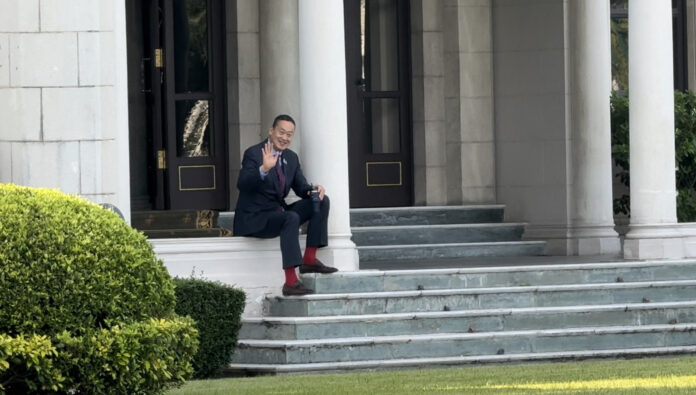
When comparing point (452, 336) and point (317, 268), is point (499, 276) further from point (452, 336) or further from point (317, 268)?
point (317, 268)

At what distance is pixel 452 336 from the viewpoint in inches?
589

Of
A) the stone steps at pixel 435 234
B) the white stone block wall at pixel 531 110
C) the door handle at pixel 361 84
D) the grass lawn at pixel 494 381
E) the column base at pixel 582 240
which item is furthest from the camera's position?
the door handle at pixel 361 84

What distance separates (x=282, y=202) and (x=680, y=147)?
5628mm

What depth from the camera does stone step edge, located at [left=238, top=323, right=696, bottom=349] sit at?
14.7m

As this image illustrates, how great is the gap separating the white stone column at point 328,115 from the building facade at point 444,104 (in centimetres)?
149

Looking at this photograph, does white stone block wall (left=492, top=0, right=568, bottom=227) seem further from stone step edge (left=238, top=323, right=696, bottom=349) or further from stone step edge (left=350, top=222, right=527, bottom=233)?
stone step edge (left=238, top=323, right=696, bottom=349)

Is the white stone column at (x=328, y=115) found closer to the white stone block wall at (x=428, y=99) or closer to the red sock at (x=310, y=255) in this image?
the red sock at (x=310, y=255)

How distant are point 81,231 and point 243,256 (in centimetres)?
595

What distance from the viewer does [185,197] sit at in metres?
19.2

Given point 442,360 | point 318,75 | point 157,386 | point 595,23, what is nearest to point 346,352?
point 442,360

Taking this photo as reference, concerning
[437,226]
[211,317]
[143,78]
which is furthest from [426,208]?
[211,317]

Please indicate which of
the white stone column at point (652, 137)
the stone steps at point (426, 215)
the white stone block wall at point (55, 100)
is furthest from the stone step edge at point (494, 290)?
the stone steps at point (426, 215)

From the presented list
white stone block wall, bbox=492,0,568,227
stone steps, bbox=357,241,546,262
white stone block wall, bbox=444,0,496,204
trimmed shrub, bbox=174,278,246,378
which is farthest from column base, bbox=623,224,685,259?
trimmed shrub, bbox=174,278,246,378

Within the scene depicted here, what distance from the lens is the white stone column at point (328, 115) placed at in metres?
15.7
